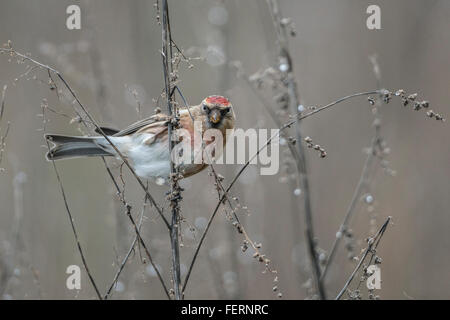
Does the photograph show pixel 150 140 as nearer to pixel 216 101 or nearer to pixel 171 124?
pixel 216 101

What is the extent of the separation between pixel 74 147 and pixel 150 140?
0.59 metres

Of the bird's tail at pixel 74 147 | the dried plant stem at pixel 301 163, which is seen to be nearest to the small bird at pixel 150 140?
the bird's tail at pixel 74 147

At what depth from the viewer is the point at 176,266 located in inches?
112

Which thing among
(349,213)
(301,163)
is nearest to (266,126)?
(349,213)

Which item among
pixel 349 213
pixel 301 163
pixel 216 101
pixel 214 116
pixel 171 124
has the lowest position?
pixel 349 213

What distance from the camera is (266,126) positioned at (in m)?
5.45

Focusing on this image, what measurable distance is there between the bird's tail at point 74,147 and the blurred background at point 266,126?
84cm

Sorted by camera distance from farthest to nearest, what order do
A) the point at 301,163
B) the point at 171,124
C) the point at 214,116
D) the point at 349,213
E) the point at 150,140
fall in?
the point at 150,140, the point at 214,116, the point at 349,213, the point at 171,124, the point at 301,163

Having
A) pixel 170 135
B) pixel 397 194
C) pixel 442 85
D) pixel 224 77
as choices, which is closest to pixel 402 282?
pixel 397 194

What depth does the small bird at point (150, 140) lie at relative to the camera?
4.21 meters

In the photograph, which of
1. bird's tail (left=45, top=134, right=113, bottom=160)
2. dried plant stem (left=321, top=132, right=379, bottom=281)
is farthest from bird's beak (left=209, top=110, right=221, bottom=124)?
dried plant stem (left=321, top=132, right=379, bottom=281)

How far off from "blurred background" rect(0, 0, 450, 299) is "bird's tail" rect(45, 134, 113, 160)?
840 millimetres
